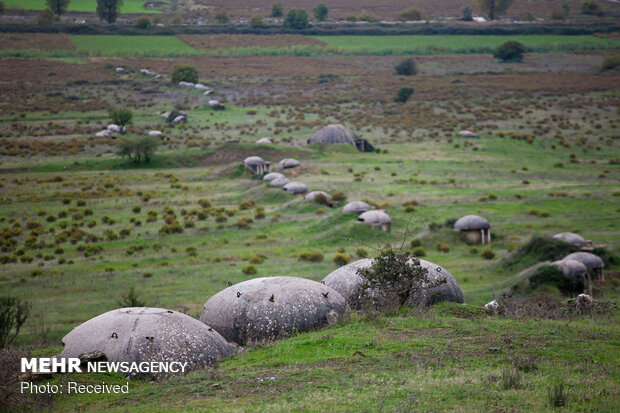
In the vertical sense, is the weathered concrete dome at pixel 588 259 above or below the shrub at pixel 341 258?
above

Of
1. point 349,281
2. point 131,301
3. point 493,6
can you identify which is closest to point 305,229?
point 131,301

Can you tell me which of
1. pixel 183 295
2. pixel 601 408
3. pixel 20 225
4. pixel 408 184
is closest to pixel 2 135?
pixel 20 225

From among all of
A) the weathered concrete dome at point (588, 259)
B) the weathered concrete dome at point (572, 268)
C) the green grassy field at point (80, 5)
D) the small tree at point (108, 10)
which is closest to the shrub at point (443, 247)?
the weathered concrete dome at point (588, 259)

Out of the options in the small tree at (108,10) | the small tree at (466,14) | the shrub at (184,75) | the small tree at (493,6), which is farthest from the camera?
the small tree at (493,6)

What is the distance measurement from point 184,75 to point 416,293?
96750 millimetres

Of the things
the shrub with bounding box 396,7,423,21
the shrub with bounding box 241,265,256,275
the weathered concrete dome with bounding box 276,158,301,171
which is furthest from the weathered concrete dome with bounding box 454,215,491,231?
the shrub with bounding box 396,7,423,21

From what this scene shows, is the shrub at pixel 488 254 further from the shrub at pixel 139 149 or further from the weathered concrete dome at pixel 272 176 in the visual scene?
the shrub at pixel 139 149

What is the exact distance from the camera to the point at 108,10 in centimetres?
15275

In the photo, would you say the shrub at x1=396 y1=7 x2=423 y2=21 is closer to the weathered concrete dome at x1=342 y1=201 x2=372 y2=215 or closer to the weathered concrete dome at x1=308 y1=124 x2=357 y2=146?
the weathered concrete dome at x1=308 y1=124 x2=357 y2=146

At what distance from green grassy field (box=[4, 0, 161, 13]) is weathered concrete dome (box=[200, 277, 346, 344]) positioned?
12017 cm

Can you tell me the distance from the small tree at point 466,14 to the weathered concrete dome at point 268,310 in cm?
18601

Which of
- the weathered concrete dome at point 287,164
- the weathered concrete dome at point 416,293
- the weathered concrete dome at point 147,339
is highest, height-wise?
the weathered concrete dome at point 147,339

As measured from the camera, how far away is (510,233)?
39.2 m

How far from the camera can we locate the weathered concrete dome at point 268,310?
53.6ft
